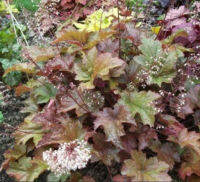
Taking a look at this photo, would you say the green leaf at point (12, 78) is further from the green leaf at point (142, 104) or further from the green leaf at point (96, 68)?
the green leaf at point (142, 104)

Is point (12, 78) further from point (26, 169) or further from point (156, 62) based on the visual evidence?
point (156, 62)

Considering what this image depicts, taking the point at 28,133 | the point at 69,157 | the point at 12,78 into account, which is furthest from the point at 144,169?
the point at 12,78

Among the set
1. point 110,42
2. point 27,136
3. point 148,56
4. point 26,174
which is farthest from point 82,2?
point 26,174

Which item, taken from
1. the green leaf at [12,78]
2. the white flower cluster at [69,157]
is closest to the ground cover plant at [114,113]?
the white flower cluster at [69,157]

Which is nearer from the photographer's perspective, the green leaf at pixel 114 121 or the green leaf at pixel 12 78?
the green leaf at pixel 114 121

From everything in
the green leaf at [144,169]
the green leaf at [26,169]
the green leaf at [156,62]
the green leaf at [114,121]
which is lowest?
the green leaf at [26,169]

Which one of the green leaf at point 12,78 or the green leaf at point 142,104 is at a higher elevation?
the green leaf at point 142,104

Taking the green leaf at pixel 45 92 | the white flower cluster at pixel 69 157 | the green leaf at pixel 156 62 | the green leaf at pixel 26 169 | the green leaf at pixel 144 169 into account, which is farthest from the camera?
the green leaf at pixel 45 92

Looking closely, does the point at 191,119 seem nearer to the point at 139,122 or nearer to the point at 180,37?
the point at 139,122
